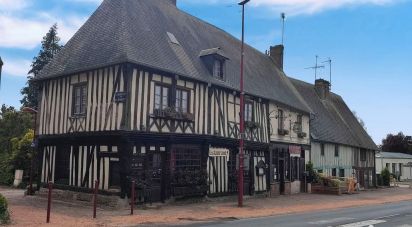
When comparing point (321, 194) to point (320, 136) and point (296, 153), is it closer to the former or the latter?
point (296, 153)

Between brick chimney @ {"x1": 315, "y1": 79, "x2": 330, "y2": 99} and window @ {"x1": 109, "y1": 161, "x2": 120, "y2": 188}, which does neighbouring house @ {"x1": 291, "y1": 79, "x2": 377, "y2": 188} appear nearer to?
brick chimney @ {"x1": 315, "y1": 79, "x2": 330, "y2": 99}

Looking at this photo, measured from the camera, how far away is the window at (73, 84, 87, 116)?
17.8 m

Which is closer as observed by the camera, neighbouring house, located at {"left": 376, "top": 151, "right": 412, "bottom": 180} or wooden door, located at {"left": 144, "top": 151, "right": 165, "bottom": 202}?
wooden door, located at {"left": 144, "top": 151, "right": 165, "bottom": 202}

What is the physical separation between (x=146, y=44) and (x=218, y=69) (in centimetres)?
409

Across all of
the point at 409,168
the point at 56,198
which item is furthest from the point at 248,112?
the point at 409,168

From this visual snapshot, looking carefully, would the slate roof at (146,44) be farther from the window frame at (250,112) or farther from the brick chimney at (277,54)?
the brick chimney at (277,54)

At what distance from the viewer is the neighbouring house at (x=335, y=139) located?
103 feet

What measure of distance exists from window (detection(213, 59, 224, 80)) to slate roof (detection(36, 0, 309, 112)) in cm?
35

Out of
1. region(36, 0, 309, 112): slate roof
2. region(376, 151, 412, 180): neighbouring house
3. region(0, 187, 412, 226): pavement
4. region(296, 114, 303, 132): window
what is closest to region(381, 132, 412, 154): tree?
region(376, 151, 412, 180): neighbouring house

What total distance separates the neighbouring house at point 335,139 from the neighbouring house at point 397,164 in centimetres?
1694

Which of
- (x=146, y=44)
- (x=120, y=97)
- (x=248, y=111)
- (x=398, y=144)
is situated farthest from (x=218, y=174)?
(x=398, y=144)

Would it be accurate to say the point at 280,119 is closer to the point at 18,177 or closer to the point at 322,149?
the point at 322,149

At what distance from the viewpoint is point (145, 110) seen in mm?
16812

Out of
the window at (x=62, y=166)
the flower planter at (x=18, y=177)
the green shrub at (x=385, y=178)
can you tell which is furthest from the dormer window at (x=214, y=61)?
the green shrub at (x=385, y=178)
